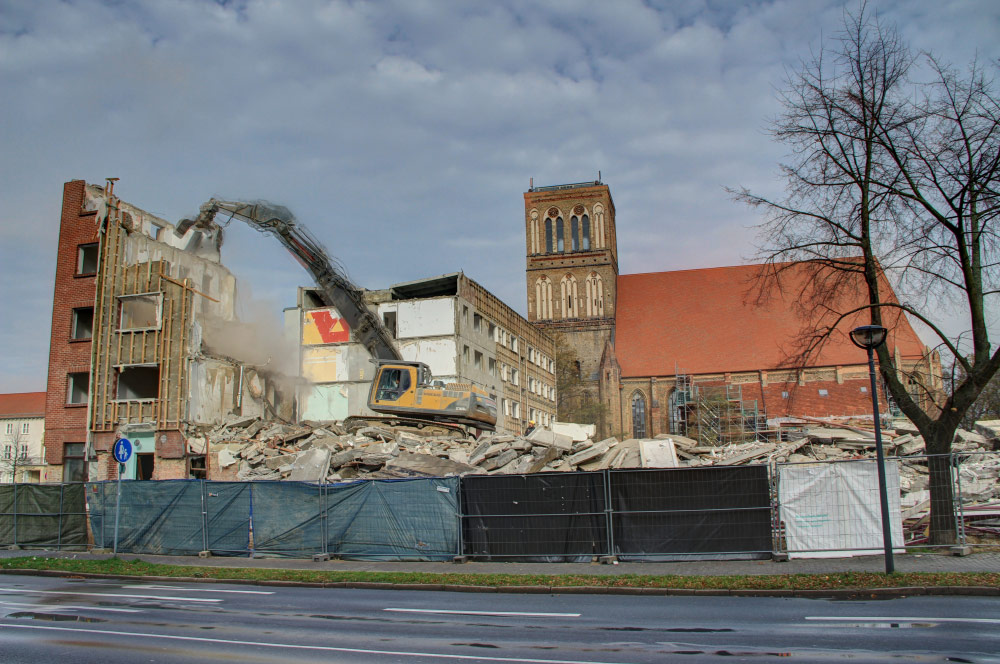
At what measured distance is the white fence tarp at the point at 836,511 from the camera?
44.6ft

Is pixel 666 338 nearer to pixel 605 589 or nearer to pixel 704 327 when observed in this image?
pixel 704 327

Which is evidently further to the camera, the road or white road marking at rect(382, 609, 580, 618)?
white road marking at rect(382, 609, 580, 618)

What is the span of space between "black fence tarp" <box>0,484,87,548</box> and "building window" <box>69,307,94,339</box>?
12.8 meters

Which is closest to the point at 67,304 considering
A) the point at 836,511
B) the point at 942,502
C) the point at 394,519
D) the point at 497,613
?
the point at 394,519

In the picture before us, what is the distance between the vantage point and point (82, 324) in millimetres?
31859

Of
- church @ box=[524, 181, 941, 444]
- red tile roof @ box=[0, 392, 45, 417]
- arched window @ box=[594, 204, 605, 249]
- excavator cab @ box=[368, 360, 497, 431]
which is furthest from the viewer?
red tile roof @ box=[0, 392, 45, 417]

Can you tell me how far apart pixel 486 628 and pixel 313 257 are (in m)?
23.9

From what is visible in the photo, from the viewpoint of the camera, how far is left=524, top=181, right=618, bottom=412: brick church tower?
67812mm

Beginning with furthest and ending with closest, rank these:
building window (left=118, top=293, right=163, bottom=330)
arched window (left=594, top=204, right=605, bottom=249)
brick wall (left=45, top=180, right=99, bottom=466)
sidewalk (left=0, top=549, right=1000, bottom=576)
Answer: arched window (left=594, top=204, right=605, bottom=249)
building window (left=118, top=293, right=163, bottom=330)
brick wall (left=45, top=180, right=99, bottom=466)
sidewalk (left=0, top=549, right=1000, bottom=576)

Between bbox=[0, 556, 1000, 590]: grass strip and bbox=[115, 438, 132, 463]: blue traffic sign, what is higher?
bbox=[115, 438, 132, 463]: blue traffic sign

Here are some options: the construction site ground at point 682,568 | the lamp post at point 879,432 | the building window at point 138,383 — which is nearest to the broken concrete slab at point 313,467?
the construction site ground at point 682,568

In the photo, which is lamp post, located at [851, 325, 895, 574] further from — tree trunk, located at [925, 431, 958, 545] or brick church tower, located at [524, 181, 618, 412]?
brick church tower, located at [524, 181, 618, 412]

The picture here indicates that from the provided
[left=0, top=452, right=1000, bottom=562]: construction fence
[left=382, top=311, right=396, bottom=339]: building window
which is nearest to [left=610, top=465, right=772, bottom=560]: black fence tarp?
[left=0, top=452, right=1000, bottom=562]: construction fence

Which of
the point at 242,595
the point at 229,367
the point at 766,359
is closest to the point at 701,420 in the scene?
the point at 766,359
